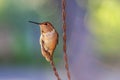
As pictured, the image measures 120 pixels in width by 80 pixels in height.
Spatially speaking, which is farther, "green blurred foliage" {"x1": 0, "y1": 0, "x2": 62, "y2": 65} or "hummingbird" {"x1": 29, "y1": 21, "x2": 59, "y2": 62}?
"green blurred foliage" {"x1": 0, "y1": 0, "x2": 62, "y2": 65}

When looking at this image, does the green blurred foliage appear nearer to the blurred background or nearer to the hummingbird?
the blurred background

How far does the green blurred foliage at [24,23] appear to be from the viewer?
1.02 m

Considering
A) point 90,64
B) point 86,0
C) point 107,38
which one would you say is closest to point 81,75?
point 90,64

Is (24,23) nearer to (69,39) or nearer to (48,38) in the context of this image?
(69,39)

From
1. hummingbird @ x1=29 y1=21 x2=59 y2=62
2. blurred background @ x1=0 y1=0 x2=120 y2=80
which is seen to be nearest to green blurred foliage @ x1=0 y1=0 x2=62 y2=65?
blurred background @ x1=0 y1=0 x2=120 y2=80

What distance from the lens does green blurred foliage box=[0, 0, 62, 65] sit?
1.02 meters

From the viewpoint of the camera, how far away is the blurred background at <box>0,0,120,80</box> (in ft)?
3.35

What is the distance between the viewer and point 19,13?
1.03m

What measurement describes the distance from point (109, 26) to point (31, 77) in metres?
0.35

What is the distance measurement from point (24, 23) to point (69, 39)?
17 cm

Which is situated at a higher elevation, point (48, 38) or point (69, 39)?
point (48, 38)

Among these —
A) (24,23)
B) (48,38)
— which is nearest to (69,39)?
(24,23)

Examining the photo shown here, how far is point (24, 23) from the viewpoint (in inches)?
40.3

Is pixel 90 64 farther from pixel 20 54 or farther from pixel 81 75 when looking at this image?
pixel 20 54
